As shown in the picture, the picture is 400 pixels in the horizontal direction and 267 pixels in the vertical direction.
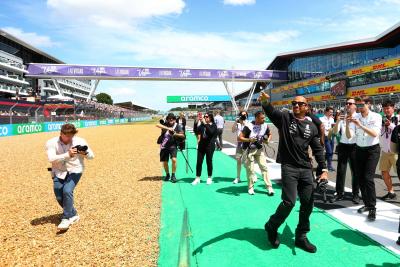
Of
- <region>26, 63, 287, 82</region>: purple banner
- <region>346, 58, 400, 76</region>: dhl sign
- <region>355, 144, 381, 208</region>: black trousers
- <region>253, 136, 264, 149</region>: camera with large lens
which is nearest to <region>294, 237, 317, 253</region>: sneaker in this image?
<region>355, 144, 381, 208</region>: black trousers

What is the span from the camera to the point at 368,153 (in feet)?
15.6

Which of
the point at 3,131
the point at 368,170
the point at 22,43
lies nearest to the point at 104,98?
the point at 22,43

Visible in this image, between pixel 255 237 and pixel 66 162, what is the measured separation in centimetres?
302

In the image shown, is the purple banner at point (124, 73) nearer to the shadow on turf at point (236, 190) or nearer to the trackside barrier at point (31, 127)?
the trackside barrier at point (31, 127)

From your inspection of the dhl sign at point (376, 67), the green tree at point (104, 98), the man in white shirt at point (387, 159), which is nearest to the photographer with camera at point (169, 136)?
the man in white shirt at point (387, 159)

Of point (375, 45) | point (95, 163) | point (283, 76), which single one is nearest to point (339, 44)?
point (375, 45)

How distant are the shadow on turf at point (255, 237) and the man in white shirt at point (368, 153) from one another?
137 cm

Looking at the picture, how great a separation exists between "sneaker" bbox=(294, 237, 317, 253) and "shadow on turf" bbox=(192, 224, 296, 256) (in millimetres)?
84

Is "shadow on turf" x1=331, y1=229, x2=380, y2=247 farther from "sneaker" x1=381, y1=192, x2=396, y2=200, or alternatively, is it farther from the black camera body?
the black camera body

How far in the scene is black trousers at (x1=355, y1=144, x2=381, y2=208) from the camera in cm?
470

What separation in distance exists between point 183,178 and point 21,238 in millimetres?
4508

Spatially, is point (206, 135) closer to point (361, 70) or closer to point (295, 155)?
point (295, 155)

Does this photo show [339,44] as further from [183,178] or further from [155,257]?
[155,257]

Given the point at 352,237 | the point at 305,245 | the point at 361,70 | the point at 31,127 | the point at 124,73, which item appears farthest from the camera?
the point at 124,73
